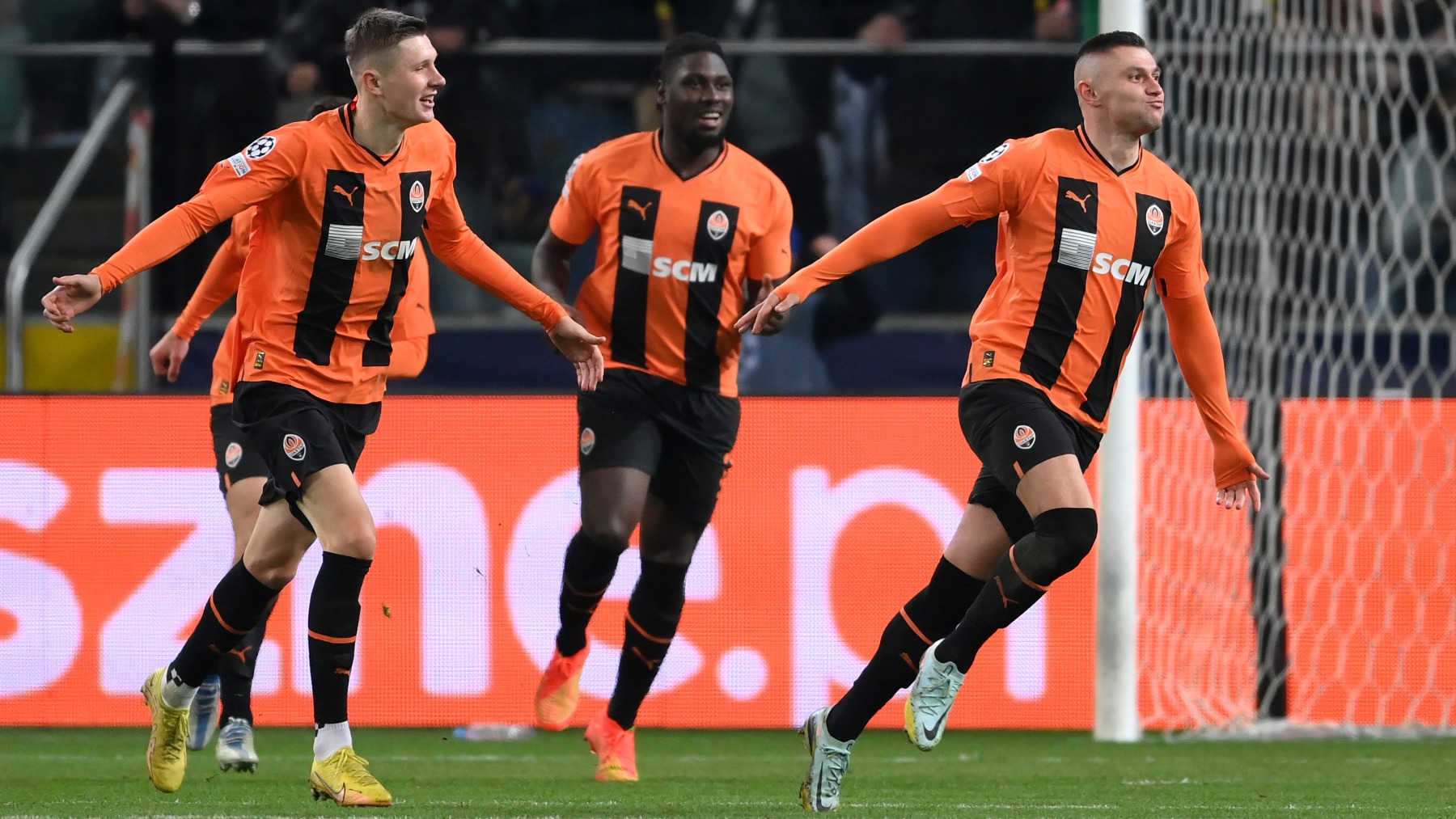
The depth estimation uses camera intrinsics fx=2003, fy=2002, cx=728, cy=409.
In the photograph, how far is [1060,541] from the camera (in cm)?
495

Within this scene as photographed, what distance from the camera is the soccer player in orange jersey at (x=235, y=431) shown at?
660cm

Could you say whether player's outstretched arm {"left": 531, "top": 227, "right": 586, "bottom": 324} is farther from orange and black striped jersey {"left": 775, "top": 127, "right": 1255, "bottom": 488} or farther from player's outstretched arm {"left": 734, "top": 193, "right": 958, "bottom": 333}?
orange and black striped jersey {"left": 775, "top": 127, "right": 1255, "bottom": 488}

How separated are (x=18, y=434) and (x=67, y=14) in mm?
2949

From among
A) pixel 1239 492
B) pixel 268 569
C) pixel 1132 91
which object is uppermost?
pixel 1132 91

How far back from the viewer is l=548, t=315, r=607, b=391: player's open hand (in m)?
5.52

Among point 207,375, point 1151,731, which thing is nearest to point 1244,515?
point 1151,731

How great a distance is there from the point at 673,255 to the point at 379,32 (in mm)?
1402

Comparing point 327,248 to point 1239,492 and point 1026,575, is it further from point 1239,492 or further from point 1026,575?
point 1239,492

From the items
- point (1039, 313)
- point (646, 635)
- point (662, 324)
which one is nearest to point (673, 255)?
point (662, 324)

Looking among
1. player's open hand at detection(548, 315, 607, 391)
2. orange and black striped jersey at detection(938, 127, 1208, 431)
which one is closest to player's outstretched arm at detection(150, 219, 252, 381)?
player's open hand at detection(548, 315, 607, 391)

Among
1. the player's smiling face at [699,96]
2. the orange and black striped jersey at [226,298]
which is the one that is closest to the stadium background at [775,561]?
the orange and black striped jersey at [226,298]

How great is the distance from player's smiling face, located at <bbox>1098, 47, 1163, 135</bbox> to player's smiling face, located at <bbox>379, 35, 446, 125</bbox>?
5.80 ft

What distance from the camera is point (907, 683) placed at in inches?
Answer: 205

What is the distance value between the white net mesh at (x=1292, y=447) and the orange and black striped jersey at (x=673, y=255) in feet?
7.64
